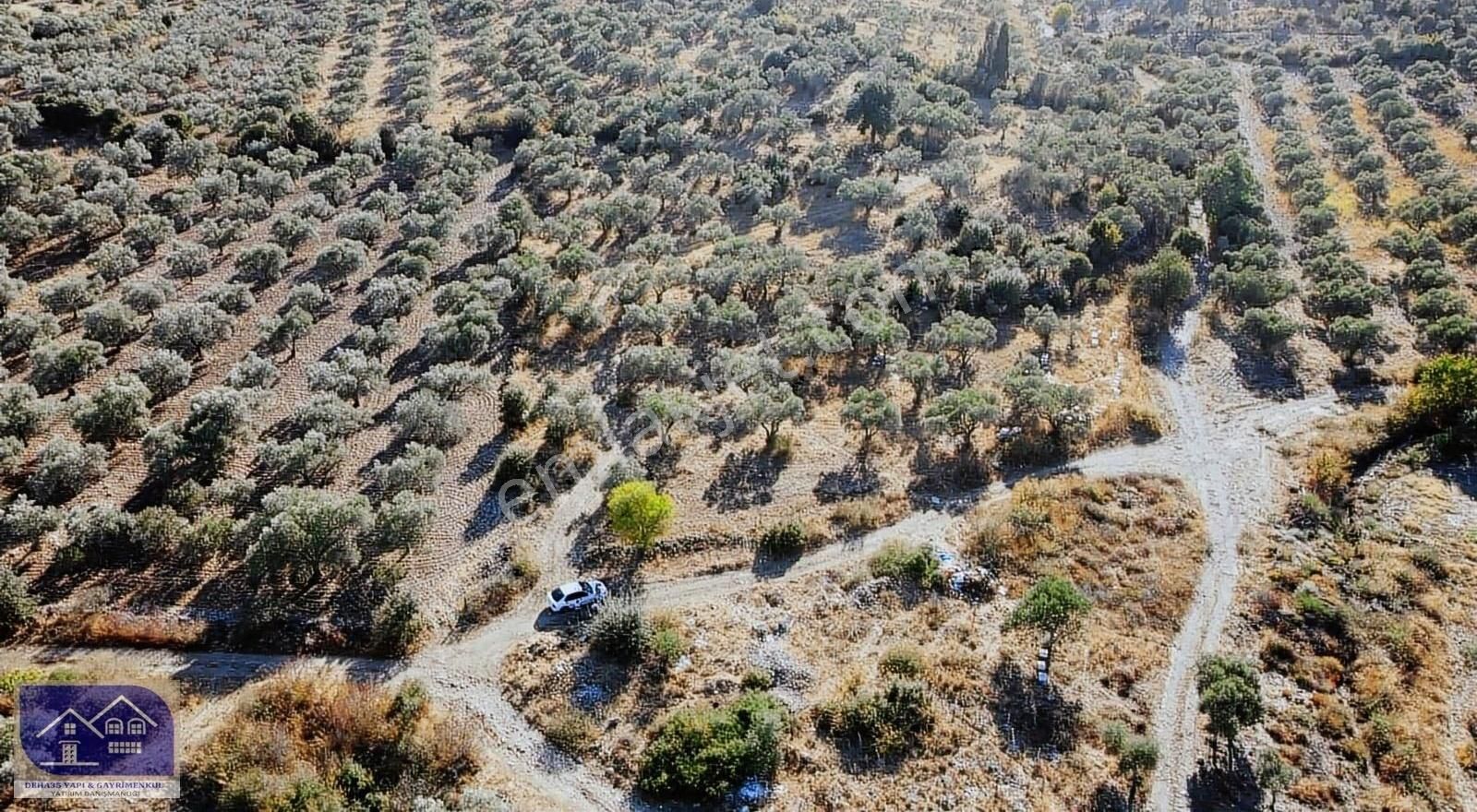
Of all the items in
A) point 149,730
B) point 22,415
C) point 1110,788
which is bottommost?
point 1110,788

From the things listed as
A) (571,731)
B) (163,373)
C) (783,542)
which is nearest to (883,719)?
(783,542)

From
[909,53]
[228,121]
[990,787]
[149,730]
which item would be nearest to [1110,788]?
[990,787]

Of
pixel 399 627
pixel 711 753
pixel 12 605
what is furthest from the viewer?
pixel 399 627

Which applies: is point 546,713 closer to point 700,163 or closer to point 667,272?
point 667,272

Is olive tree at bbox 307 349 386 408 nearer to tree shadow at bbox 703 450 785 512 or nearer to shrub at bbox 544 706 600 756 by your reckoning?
tree shadow at bbox 703 450 785 512

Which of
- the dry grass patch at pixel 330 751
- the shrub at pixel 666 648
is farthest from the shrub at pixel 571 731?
the shrub at pixel 666 648

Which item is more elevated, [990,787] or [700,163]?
[700,163]

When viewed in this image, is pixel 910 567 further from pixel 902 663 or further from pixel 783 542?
pixel 783 542
